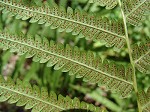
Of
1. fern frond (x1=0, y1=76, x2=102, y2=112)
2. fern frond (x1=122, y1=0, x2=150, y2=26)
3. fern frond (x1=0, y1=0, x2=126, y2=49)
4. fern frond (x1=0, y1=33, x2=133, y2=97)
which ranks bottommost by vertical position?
fern frond (x1=0, y1=76, x2=102, y2=112)

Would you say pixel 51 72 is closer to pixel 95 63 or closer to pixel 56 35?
pixel 56 35

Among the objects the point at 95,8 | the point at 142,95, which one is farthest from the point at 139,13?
the point at 95,8

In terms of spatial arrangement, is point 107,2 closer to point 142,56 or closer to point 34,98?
point 142,56

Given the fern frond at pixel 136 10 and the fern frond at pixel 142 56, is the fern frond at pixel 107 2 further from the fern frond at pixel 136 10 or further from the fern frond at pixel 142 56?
the fern frond at pixel 142 56

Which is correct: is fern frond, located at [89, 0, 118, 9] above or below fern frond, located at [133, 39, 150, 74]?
above

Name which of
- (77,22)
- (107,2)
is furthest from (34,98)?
(107,2)

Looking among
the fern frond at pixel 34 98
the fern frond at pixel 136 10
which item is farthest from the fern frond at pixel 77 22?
the fern frond at pixel 34 98

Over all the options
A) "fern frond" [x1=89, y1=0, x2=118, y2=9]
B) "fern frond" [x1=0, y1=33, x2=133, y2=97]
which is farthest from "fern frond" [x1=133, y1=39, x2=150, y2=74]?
"fern frond" [x1=89, y1=0, x2=118, y2=9]

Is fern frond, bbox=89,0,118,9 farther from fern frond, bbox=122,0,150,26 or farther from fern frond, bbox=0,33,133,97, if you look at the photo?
fern frond, bbox=0,33,133,97
